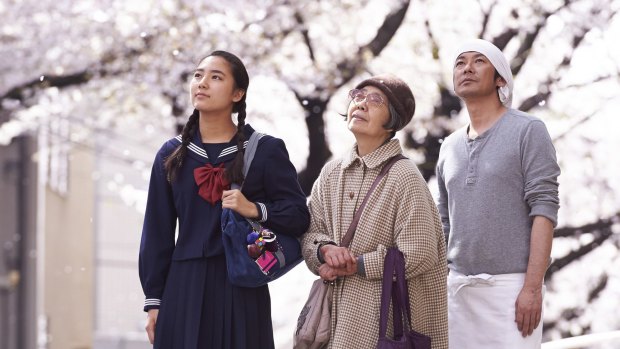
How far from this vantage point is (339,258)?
258 centimetres

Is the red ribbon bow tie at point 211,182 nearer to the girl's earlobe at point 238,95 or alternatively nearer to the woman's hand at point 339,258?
the girl's earlobe at point 238,95

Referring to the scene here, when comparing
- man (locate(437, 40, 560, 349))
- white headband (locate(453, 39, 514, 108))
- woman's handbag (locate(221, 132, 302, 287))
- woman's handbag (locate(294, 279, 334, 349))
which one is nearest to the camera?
woman's handbag (locate(221, 132, 302, 287))

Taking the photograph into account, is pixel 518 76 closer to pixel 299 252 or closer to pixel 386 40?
pixel 386 40

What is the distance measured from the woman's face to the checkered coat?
72 mm

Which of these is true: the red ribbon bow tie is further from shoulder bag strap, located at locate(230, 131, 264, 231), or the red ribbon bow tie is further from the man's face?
the man's face

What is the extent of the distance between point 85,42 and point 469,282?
5.42m

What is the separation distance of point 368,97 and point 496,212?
1.79ft

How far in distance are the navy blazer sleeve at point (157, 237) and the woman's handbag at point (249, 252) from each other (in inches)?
9.3

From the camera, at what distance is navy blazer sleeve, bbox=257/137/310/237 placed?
2.65 metres

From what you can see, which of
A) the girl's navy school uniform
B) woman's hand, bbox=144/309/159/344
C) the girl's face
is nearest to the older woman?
the girl's navy school uniform

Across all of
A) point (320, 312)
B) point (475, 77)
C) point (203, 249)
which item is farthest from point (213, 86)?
→ point (475, 77)

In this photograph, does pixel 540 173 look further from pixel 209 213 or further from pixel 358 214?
pixel 209 213

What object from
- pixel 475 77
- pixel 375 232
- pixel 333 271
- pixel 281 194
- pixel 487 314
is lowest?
pixel 487 314

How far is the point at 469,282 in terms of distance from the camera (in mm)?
2852
